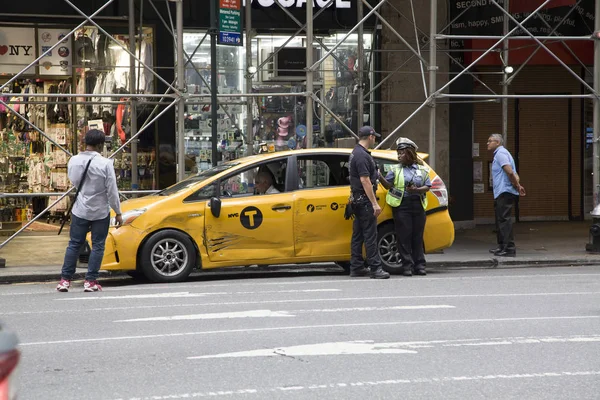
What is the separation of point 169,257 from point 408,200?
3.01 m

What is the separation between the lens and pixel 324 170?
12.7m

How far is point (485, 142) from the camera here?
20094mm

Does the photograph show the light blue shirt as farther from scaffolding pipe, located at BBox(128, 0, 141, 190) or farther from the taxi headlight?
scaffolding pipe, located at BBox(128, 0, 141, 190)

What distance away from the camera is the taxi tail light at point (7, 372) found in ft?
9.81

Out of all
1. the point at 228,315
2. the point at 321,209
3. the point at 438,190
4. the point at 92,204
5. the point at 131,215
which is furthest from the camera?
the point at 438,190

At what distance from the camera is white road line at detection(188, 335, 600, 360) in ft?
23.8

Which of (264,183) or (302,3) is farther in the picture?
(302,3)

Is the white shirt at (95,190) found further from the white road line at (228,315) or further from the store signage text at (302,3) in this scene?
the store signage text at (302,3)

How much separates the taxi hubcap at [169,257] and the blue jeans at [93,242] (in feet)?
2.63

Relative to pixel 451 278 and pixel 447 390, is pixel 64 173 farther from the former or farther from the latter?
pixel 447 390

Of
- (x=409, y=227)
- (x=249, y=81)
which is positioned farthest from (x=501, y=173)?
(x=249, y=81)

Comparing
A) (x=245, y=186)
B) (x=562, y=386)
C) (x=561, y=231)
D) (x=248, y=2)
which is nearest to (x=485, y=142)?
(x=561, y=231)

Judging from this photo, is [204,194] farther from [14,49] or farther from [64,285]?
[14,49]

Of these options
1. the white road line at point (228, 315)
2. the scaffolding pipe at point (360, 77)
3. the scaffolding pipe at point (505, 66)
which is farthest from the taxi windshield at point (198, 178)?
the scaffolding pipe at point (505, 66)
